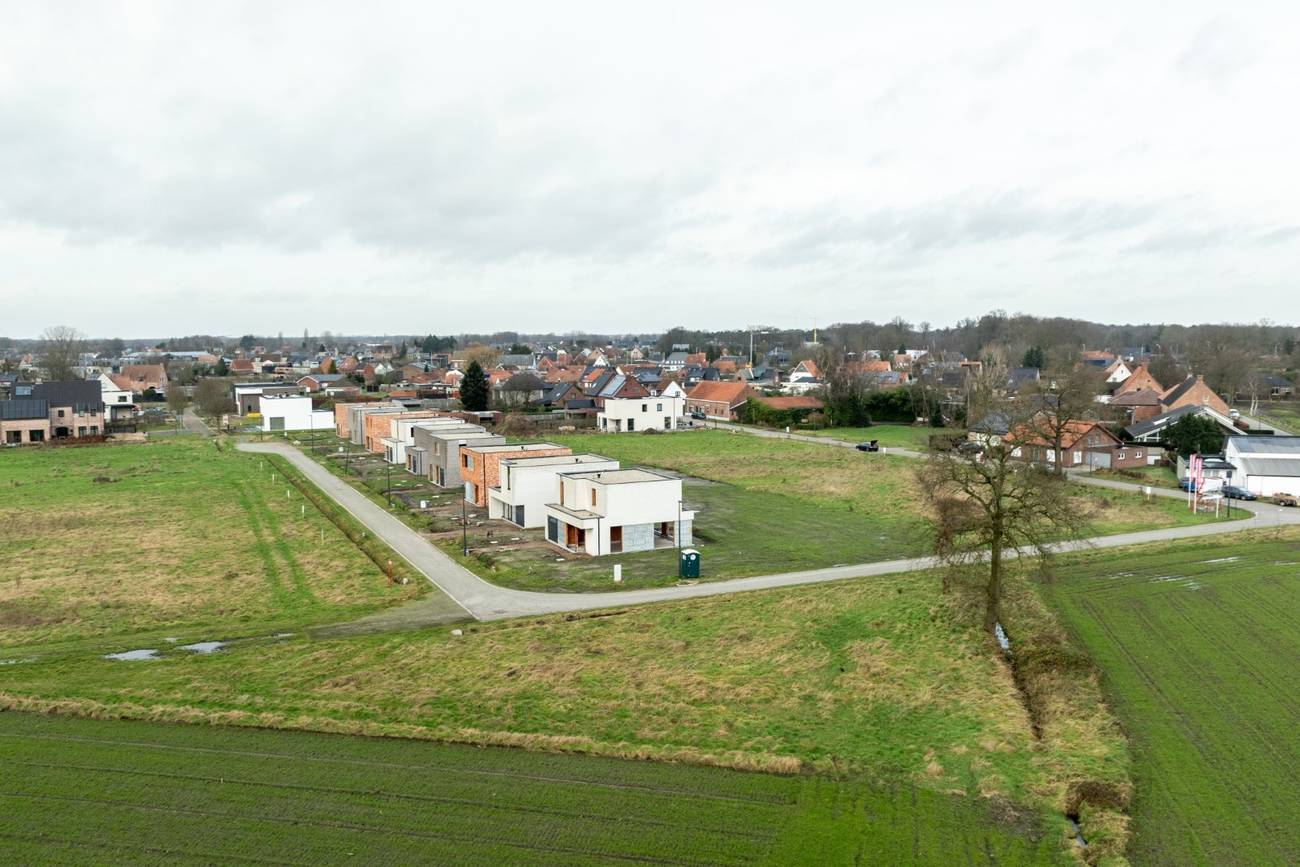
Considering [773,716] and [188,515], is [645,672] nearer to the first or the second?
[773,716]

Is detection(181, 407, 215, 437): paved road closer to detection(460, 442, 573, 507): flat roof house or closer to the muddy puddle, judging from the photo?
detection(460, 442, 573, 507): flat roof house

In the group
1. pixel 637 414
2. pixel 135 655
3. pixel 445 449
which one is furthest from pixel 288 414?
pixel 135 655

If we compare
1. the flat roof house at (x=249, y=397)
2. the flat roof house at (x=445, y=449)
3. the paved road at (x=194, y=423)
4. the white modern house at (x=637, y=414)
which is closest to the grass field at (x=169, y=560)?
the flat roof house at (x=445, y=449)

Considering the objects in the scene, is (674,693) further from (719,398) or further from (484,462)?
(719,398)

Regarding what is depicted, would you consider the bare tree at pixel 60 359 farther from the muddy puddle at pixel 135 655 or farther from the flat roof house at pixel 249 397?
the muddy puddle at pixel 135 655

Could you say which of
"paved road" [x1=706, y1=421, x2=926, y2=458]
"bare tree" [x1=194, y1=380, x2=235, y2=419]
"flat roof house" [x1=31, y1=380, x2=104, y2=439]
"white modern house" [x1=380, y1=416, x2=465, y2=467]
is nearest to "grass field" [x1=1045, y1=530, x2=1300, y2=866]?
"paved road" [x1=706, y1=421, x2=926, y2=458]

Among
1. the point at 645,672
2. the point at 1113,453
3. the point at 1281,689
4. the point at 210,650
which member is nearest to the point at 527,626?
the point at 645,672
